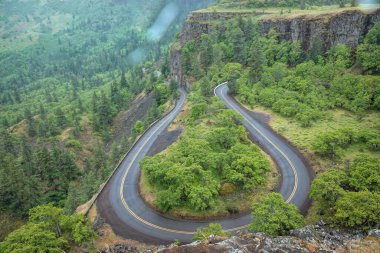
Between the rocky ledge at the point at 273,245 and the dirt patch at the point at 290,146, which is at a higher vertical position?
the rocky ledge at the point at 273,245

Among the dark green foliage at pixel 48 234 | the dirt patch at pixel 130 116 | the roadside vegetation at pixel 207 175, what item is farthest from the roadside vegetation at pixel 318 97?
the dirt patch at pixel 130 116

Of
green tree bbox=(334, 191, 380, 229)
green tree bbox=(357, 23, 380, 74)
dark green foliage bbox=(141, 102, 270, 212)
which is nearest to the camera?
Result: green tree bbox=(334, 191, 380, 229)

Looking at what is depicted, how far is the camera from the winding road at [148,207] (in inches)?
1407

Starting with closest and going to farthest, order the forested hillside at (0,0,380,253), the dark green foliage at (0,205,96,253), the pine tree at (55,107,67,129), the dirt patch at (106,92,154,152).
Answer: the dark green foliage at (0,205,96,253), the forested hillside at (0,0,380,253), the dirt patch at (106,92,154,152), the pine tree at (55,107,67,129)

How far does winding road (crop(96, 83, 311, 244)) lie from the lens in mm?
35750

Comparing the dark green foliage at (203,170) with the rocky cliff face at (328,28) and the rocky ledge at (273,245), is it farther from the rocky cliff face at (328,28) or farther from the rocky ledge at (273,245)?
the rocky cliff face at (328,28)

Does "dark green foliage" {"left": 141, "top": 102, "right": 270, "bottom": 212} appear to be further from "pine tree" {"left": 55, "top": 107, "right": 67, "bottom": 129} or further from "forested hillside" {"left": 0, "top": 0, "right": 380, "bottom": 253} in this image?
"pine tree" {"left": 55, "top": 107, "right": 67, "bottom": 129}

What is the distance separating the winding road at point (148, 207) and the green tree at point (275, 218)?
578 cm

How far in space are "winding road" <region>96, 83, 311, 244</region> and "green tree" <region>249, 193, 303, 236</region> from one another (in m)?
5.78

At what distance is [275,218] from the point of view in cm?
2914

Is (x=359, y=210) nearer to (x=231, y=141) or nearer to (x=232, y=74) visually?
(x=231, y=141)

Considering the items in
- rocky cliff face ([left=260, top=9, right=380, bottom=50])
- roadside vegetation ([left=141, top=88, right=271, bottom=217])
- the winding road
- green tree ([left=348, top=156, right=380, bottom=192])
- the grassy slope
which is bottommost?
the winding road

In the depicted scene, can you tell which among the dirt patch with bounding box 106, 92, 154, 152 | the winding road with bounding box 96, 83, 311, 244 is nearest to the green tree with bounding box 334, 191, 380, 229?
the winding road with bounding box 96, 83, 311, 244

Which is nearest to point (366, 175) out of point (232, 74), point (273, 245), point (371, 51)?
point (273, 245)
